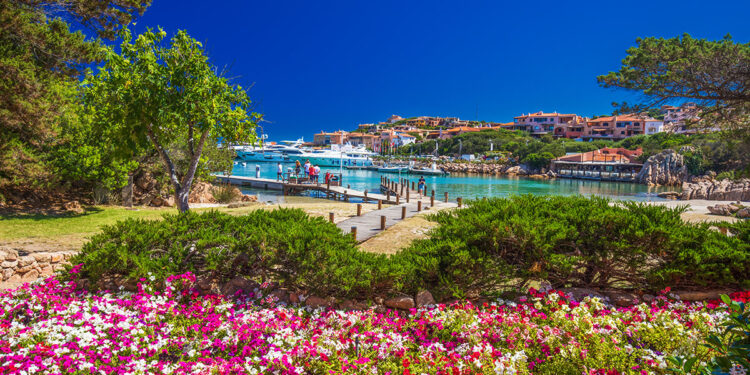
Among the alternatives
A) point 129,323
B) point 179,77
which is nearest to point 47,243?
point 179,77

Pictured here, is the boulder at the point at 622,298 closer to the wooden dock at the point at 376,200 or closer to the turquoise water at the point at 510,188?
the wooden dock at the point at 376,200

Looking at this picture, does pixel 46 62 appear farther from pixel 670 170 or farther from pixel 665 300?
pixel 670 170

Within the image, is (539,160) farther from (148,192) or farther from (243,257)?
(243,257)

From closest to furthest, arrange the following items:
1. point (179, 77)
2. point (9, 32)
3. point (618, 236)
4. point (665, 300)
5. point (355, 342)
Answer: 1. point (355, 342)
2. point (665, 300)
3. point (618, 236)
4. point (179, 77)
5. point (9, 32)

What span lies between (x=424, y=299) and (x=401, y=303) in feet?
0.96

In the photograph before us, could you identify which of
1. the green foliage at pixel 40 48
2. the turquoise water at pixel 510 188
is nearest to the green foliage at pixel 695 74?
the green foliage at pixel 40 48

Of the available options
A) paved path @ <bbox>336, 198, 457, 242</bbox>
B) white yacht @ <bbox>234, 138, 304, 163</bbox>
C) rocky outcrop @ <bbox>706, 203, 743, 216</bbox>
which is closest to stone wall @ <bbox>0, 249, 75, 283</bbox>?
paved path @ <bbox>336, 198, 457, 242</bbox>

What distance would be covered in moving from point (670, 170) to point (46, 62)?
255ft

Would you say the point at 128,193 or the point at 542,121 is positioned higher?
the point at 542,121

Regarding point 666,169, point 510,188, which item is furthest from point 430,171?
point 666,169

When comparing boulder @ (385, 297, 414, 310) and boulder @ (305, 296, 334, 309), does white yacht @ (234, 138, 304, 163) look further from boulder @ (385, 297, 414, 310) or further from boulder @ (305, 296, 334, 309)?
boulder @ (385, 297, 414, 310)

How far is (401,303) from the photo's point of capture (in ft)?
16.3

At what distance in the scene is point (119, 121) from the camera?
8.34 metres

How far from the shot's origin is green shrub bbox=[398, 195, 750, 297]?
15.9 ft
